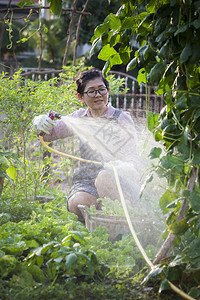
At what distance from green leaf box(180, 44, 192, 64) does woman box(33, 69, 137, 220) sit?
1.60 m

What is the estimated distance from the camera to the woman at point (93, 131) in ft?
Result: 10.5

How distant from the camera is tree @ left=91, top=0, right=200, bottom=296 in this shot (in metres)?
1.57

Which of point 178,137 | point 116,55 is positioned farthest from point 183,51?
point 116,55

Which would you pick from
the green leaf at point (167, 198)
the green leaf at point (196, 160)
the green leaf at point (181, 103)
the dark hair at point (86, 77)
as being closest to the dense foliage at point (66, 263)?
the green leaf at point (167, 198)

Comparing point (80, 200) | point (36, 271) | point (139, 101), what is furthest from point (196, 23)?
point (139, 101)

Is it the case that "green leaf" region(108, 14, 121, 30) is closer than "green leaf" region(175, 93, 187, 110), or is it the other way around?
"green leaf" region(175, 93, 187, 110)

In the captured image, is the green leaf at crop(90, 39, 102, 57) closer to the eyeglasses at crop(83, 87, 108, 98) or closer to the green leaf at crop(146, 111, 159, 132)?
the green leaf at crop(146, 111, 159, 132)

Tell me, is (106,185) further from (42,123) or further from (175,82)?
(175,82)

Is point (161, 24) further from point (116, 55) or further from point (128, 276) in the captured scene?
point (128, 276)

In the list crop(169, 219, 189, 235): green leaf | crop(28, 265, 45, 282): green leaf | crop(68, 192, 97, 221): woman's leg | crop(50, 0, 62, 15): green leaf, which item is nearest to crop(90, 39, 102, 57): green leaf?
crop(50, 0, 62, 15): green leaf

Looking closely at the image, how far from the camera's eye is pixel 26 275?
5.81ft

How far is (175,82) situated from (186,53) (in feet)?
0.97

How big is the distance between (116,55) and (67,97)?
2.25m

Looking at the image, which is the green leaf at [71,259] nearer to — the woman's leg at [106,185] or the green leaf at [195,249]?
the green leaf at [195,249]
